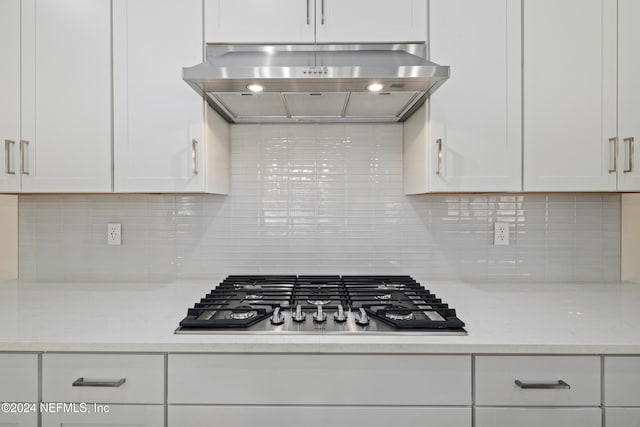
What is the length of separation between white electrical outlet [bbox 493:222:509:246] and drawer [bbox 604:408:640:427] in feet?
2.99

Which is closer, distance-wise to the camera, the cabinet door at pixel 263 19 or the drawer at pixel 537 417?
the drawer at pixel 537 417

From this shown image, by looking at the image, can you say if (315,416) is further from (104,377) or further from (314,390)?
(104,377)

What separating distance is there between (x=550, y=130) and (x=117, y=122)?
5.86 feet

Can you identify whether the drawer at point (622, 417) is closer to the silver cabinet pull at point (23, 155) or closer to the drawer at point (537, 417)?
the drawer at point (537, 417)

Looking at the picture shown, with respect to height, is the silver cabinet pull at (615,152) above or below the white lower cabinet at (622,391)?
above

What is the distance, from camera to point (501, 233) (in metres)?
1.88

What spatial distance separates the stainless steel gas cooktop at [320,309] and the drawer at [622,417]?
0.47m

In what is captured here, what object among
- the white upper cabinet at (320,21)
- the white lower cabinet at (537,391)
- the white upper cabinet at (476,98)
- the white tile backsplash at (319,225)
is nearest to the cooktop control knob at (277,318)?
the white lower cabinet at (537,391)

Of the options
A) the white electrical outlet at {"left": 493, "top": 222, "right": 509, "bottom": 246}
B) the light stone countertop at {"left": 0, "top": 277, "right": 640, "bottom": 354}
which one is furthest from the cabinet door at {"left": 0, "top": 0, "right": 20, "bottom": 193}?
the white electrical outlet at {"left": 493, "top": 222, "right": 509, "bottom": 246}

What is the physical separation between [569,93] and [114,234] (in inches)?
86.1

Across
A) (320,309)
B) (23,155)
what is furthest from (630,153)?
(23,155)

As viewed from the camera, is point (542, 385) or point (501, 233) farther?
point (501, 233)

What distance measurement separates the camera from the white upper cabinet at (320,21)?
58.9 inches

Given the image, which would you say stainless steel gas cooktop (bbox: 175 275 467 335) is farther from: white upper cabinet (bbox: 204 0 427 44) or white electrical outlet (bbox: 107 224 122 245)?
white upper cabinet (bbox: 204 0 427 44)
